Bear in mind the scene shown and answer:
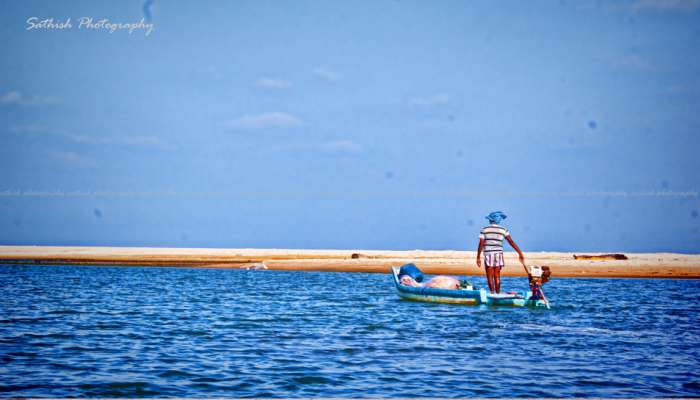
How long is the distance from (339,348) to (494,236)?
1298cm

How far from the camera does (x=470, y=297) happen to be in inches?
1193

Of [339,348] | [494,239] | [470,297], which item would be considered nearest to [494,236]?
[494,239]

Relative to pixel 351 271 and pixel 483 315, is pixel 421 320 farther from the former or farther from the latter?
pixel 351 271

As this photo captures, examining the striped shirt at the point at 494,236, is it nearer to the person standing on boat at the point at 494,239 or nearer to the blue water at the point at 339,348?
the person standing on boat at the point at 494,239

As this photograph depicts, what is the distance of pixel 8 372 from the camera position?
14.9m

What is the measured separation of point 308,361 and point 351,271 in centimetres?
4818

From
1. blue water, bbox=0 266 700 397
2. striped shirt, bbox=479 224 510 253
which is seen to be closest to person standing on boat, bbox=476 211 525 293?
striped shirt, bbox=479 224 510 253

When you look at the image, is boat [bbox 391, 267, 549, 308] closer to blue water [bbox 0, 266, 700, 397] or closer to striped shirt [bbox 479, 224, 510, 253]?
blue water [bbox 0, 266, 700, 397]

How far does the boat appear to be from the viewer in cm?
2952

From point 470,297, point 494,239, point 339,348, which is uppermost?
point 494,239

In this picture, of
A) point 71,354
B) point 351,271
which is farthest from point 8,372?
point 351,271

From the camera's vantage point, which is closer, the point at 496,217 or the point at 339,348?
the point at 339,348

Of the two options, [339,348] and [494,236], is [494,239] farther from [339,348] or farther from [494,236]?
[339,348]

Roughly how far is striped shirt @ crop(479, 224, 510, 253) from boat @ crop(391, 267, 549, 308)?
194cm
